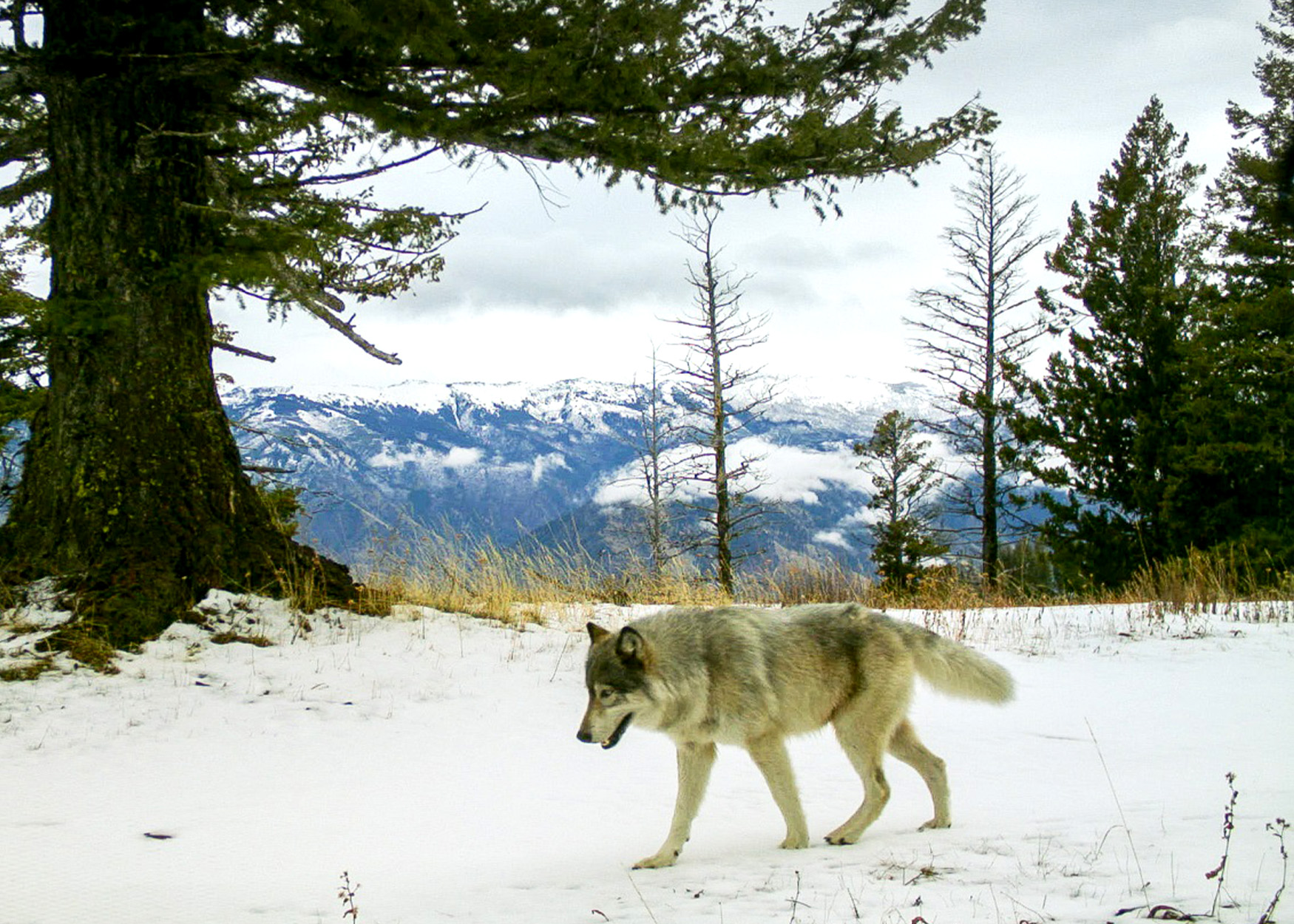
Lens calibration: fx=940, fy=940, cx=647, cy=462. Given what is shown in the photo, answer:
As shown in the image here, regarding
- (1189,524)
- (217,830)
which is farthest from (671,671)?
(1189,524)

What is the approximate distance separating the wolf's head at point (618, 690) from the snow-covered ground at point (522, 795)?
2.04 feet

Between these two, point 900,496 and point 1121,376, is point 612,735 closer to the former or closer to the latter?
point 1121,376

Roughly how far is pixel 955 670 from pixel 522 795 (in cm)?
264

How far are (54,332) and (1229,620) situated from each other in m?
12.3

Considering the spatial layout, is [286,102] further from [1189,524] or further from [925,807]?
[1189,524]

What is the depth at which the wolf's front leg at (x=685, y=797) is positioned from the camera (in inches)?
169

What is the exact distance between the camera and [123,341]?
7605 mm

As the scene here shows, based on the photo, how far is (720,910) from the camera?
3291 millimetres

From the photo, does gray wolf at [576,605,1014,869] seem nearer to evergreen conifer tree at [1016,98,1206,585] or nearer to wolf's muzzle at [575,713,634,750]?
wolf's muzzle at [575,713,634,750]

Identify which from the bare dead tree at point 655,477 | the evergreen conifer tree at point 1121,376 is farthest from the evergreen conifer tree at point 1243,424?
the bare dead tree at point 655,477

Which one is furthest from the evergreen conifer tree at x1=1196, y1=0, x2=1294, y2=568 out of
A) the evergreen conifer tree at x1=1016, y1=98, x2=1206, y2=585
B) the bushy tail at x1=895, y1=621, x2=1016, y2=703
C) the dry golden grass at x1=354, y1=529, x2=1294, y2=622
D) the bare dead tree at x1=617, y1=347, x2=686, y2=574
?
the bushy tail at x1=895, y1=621, x2=1016, y2=703

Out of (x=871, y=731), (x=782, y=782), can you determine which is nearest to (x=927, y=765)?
(x=871, y=731)

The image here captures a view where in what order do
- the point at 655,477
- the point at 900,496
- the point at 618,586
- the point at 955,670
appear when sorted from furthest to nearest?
1. the point at 900,496
2. the point at 655,477
3. the point at 618,586
4. the point at 955,670

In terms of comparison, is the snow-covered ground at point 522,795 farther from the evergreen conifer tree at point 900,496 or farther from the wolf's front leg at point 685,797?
the evergreen conifer tree at point 900,496
